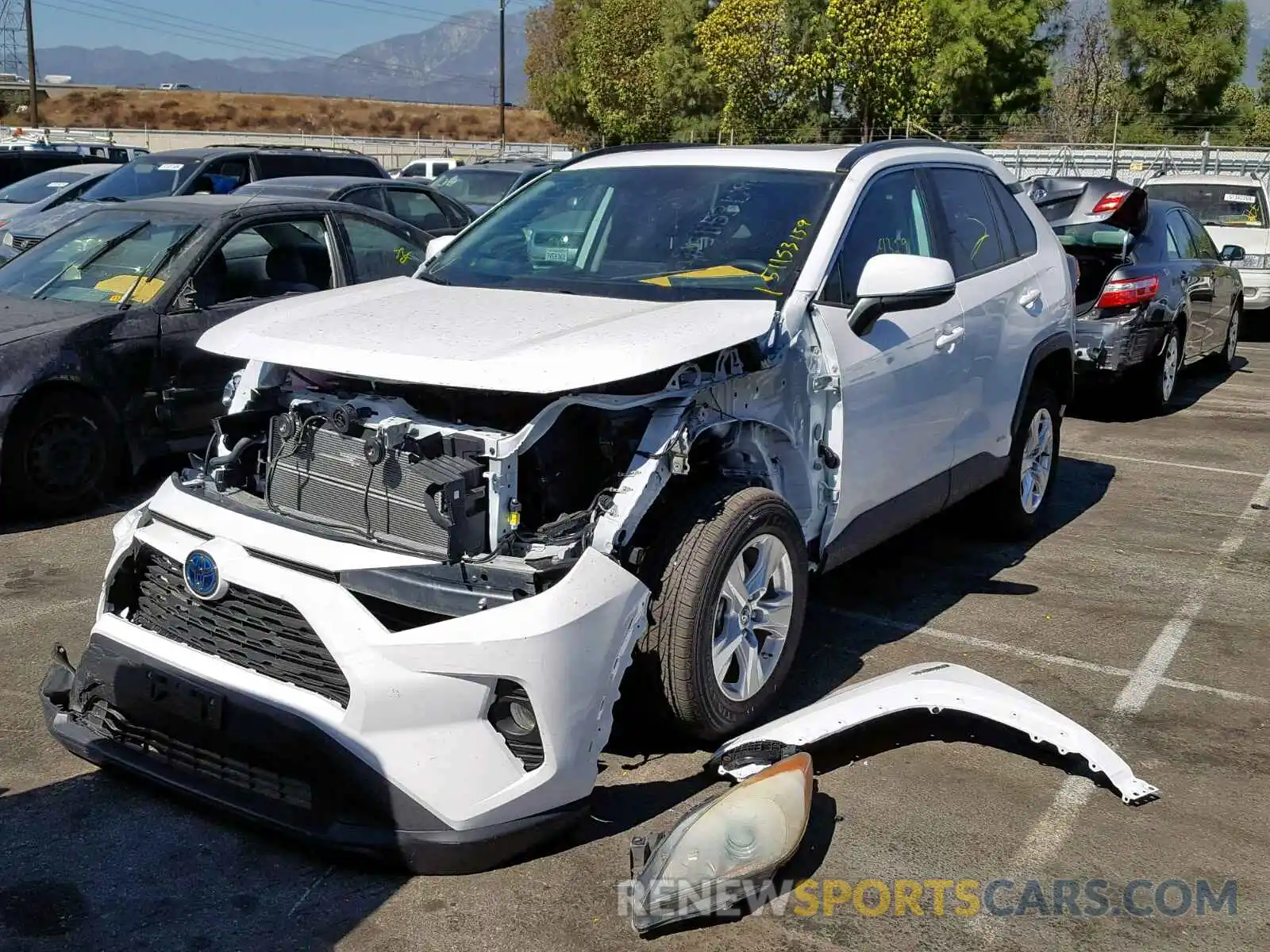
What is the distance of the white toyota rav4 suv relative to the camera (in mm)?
3295

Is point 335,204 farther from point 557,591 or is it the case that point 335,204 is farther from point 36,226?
point 36,226

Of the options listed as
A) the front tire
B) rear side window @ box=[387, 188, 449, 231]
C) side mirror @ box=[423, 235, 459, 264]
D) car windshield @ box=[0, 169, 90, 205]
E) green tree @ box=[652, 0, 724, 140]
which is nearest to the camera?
the front tire

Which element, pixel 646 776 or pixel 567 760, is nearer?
pixel 567 760

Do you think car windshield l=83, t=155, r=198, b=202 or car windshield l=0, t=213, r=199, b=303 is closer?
car windshield l=0, t=213, r=199, b=303

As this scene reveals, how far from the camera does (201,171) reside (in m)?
13.7

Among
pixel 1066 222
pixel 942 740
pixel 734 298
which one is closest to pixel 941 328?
pixel 734 298

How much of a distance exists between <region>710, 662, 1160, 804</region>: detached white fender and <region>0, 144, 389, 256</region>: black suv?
10092 millimetres

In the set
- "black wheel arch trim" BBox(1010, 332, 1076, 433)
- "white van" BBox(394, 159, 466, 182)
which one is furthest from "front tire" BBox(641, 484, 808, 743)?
"white van" BBox(394, 159, 466, 182)

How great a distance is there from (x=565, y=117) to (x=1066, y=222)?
51.1 meters

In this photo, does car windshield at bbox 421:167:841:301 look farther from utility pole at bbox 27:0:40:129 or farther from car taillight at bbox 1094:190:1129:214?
utility pole at bbox 27:0:40:129

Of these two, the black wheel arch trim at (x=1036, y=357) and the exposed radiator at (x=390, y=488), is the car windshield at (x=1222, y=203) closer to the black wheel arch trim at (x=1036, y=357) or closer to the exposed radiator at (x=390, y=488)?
the black wheel arch trim at (x=1036, y=357)

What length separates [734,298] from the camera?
440 cm

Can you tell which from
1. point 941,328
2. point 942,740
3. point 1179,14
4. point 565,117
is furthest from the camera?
point 565,117

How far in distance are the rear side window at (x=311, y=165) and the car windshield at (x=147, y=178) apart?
0.88 meters
